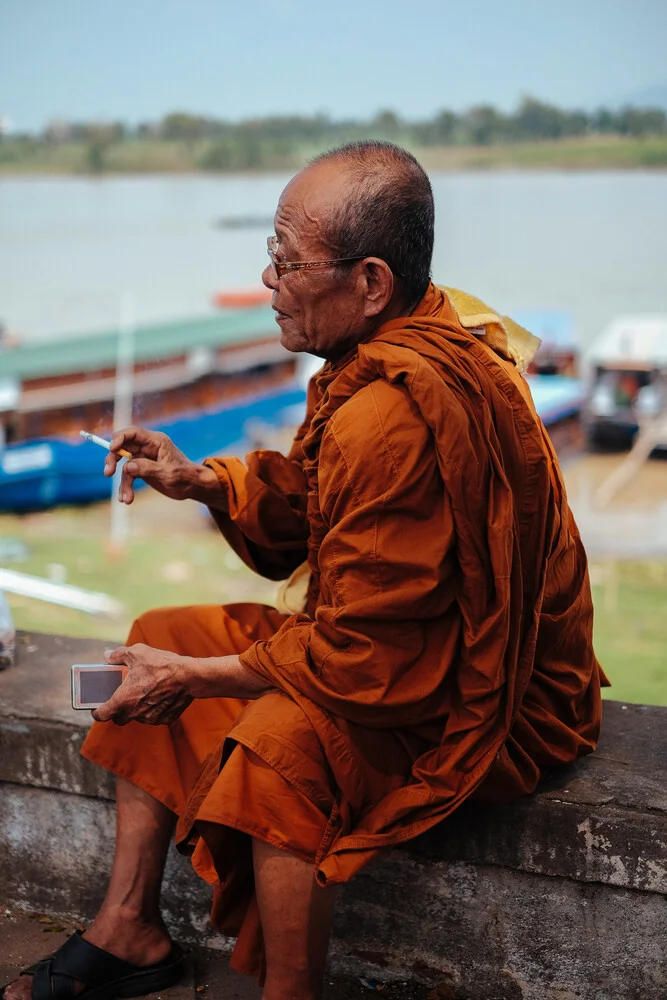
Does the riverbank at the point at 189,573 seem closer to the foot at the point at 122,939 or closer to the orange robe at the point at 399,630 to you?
the foot at the point at 122,939

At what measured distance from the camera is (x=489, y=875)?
1.82m

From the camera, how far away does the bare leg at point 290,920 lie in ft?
5.07

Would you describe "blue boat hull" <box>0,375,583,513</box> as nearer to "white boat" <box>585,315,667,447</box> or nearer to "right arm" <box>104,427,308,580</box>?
"white boat" <box>585,315,667,447</box>

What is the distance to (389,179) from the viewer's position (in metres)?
1.63

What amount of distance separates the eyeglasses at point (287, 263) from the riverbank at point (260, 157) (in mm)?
29384

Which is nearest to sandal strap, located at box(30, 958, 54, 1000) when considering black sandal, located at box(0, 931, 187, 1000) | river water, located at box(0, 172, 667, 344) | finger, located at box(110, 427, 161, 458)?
black sandal, located at box(0, 931, 187, 1000)

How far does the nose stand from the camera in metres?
1.75

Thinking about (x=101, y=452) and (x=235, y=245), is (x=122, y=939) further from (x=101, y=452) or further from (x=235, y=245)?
(x=235, y=245)

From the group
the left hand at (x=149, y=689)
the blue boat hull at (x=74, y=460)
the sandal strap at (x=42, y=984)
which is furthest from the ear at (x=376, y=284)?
the blue boat hull at (x=74, y=460)

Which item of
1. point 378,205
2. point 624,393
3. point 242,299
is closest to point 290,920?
point 378,205

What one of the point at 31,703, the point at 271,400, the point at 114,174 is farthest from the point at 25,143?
the point at 31,703

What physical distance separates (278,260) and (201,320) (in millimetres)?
19917

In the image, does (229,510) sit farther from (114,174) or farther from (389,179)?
(114,174)

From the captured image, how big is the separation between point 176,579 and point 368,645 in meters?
13.5
